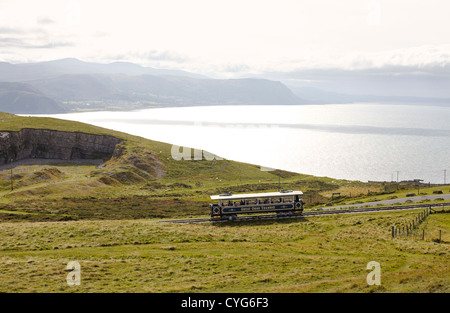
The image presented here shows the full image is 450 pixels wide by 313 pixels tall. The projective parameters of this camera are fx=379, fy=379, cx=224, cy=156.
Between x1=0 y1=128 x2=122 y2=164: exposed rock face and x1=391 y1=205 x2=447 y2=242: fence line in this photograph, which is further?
x1=0 y1=128 x2=122 y2=164: exposed rock face

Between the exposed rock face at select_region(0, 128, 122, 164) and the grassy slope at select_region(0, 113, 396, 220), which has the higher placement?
the exposed rock face at select_region(0, 128, 122, 164)

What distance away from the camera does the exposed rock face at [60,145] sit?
420ft

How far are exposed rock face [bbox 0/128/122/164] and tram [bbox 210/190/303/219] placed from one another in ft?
286

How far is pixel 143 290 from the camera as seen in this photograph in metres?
26.2

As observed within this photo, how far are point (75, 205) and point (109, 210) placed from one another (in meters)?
9.70

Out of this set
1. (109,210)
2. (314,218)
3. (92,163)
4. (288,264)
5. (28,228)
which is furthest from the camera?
(92,163)

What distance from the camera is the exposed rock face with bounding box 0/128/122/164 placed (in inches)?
5044

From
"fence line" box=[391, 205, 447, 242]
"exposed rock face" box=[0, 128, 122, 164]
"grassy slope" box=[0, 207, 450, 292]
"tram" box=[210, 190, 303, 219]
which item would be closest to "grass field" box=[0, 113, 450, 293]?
"grassy slope" box=[0, 207, 450, 292]

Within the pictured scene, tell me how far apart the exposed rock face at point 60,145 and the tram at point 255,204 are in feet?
286

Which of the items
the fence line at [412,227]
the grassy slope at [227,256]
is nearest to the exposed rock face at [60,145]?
the grassy slope at [227,256]

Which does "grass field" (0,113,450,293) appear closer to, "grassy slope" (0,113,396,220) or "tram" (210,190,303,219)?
"grassy slope" (0,113,396,220)

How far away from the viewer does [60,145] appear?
133125 millimetres

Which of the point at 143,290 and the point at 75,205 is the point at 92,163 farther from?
the point at 143,290
